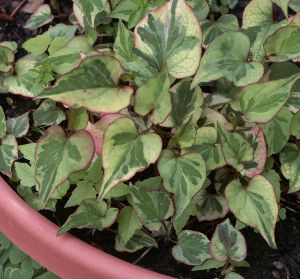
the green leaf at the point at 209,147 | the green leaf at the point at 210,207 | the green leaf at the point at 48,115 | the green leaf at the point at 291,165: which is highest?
the green leaf at the point at 209,147

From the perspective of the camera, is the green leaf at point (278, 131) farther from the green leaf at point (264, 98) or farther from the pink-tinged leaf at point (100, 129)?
the pink-tinged leaf at point (100, 129)

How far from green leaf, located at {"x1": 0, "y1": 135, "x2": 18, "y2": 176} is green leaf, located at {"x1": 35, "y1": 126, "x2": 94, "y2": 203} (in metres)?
0.23

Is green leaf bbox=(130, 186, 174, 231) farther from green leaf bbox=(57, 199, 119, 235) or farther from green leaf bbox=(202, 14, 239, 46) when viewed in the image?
green leaf bbox=(202, 14, 239, 46)

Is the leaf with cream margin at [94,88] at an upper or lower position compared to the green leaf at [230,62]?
upper

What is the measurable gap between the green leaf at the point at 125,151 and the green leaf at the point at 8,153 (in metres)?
0.32

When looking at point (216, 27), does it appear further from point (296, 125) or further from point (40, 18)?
point (40, 18)

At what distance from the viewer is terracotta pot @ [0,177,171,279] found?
95cm

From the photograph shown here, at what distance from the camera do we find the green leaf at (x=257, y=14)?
106 centimetres

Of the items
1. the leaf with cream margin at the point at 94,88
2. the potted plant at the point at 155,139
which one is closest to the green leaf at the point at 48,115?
the potted plant at the point at 155,139

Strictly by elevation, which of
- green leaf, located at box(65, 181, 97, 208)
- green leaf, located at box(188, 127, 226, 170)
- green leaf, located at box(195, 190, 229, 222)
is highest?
green leaf, located at box(188, 127, 226, 170)

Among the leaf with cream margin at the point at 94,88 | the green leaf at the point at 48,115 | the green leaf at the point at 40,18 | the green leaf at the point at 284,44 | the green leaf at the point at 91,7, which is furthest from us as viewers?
the green leaf at the point at 40,18

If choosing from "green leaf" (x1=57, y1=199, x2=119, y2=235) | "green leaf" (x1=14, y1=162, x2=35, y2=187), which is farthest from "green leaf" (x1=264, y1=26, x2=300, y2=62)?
"green leaf" (x1=14, y1=162, x2=35, y2=187)

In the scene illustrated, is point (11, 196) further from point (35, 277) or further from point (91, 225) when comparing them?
point (35, 277)

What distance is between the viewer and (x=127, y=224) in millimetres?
1002
